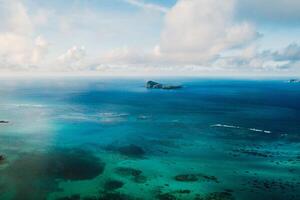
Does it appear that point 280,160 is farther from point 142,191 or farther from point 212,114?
point 212,114

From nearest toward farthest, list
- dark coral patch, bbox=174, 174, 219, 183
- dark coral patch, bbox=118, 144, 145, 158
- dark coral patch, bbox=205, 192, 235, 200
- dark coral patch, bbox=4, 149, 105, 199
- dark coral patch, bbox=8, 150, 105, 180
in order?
dark coral patch, bbox=205, 192, 235, 200 < dark coral patch, bbox=4, 149, 105, 199 < dark coral patch, bbox=174, 174, 219, 183 < dark coral patch, bbox=8, 150, 105, 180 < dark coral patch, bbox=118, 144, 145, 158

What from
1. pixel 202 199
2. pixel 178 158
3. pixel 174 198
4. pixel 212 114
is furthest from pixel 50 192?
pixel 212 114

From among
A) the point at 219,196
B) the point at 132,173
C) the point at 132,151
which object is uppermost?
the point at 132,151

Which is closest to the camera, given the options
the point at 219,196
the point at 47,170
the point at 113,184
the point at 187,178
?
the point at 219,196

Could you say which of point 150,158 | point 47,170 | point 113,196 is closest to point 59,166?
point 47,170

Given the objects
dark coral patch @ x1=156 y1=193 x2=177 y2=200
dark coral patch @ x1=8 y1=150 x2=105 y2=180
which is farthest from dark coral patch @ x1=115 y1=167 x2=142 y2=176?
dark coral patch @ x1=156 y1=193 x2=177 y2=200

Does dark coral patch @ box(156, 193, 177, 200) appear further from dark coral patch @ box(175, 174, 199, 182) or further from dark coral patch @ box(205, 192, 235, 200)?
dark coral patch @ box(175, 174, 199, 182)

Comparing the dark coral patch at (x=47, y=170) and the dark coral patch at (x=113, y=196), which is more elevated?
the dark coral patch at (x=47, y=170)

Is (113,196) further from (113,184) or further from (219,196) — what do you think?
(219,196)

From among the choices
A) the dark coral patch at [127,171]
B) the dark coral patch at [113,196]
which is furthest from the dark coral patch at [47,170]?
the dark coral patch at [113,196]

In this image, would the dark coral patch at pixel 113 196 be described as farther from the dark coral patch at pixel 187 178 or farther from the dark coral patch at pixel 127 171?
the dark coral patch at pixel 187 178

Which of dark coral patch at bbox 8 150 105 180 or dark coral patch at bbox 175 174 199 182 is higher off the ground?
dark coral patch at bbox 8 150 105 180
